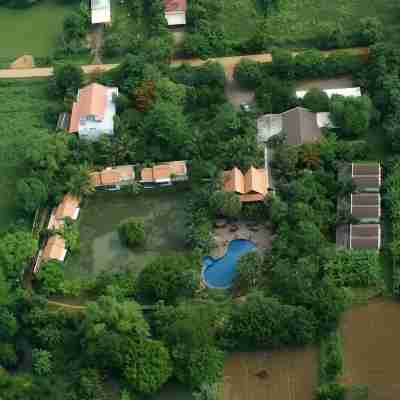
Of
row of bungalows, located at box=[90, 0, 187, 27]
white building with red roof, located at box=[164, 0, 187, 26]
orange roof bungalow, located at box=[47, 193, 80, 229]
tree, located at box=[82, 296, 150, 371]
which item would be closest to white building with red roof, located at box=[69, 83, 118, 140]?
orange roof bungalow, located at box=[47, 193, 80, 229]

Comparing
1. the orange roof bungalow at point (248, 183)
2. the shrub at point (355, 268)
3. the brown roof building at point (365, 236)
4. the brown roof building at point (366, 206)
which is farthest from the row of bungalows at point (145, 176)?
the shrub at point (355, 268)

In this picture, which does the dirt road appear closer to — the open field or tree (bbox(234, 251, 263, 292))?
tree (bbox(234, 251, 263, 292))

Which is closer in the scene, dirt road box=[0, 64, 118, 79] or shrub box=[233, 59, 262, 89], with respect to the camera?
shrub box=[233, 59, 262, 89]

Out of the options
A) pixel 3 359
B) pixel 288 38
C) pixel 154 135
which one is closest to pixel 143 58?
pixel 154 135

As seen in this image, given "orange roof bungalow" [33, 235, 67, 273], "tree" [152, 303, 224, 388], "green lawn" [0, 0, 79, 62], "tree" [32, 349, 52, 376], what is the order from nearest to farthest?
"tree" [152, 303, 224, 388]
"tree" [32, 349, 52, 376]
"orange roof bungalow" [33, 235, 67, 273]
"green lawn" [0, 0, 79, 62]

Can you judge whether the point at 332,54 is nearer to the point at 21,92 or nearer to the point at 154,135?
the point at 154,135

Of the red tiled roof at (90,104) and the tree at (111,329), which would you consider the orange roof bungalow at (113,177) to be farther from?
the tree at (111,329)

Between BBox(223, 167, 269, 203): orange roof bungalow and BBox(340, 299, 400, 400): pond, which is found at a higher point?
BBox(223, 167, 269, 203): orange roof bungalow
